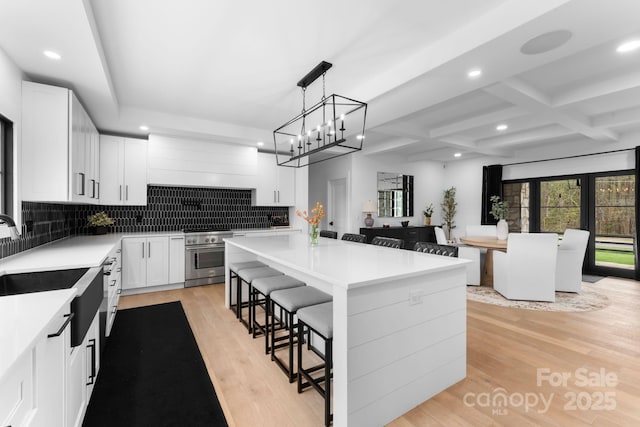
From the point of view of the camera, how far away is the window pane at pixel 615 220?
5352 mm

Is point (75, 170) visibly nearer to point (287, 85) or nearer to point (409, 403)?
point (287, 85)

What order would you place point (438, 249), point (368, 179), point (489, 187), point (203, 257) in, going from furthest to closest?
point (489, 187)
point (368, 179)
point (203, 257)
point (438, 249)

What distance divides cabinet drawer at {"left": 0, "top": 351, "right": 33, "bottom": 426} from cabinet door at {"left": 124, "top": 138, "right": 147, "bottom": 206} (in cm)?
402

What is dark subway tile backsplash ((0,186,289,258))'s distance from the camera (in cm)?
353

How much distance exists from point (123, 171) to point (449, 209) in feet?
24.1

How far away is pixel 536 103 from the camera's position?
11.3 ft

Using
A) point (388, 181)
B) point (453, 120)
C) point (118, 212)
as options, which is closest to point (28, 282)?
point (118, 212)

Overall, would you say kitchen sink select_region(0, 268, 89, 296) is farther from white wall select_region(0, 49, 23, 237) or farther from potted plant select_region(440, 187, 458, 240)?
potted plant select_region(440, 187, 458, 240)

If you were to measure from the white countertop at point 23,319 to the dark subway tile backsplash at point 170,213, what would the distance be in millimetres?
2333

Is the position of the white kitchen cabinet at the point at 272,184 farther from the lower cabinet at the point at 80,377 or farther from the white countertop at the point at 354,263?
the lower cabinet at the point at 80,377

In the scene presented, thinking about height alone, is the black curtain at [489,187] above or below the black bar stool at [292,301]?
above

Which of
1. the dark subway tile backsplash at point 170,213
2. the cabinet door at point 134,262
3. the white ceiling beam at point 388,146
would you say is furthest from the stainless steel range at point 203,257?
the white ceiling beam at point 388,146

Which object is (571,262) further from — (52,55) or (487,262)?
(52,55)

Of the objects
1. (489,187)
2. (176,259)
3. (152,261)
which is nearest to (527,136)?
(489,187)
